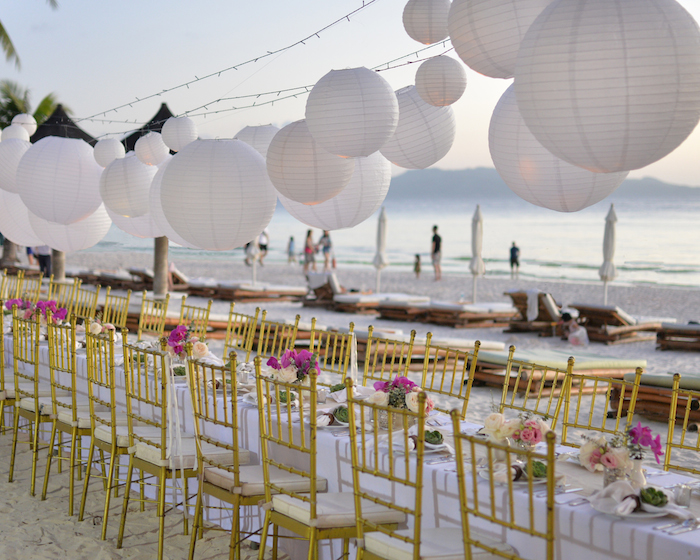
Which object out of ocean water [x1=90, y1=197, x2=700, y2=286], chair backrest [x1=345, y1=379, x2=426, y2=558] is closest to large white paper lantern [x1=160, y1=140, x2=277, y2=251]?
→ chair backrest [x1=345, y1=379, x2=426, y2=558]

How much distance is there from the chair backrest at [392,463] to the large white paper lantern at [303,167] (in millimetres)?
1090

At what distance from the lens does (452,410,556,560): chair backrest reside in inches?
81.7

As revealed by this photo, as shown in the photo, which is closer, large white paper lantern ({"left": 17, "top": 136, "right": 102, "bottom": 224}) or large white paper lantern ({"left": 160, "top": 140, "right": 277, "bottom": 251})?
large white paper lantern ({"left": 160, "top": 140, "right": 277, "bottom": 251})

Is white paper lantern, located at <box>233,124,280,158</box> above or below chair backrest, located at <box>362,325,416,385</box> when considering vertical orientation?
above

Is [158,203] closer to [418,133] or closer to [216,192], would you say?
[216,192]

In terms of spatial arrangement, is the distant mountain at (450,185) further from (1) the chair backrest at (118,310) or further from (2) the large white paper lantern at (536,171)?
(2) the large white paper lantern at (536,171)

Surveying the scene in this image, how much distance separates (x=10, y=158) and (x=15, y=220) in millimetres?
1049

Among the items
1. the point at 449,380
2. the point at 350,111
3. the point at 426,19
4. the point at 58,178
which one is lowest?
the point at 449,380

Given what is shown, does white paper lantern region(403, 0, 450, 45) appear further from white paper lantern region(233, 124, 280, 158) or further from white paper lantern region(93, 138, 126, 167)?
white paper lantern region(93, 138, 126, 167)

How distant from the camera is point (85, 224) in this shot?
223 inches

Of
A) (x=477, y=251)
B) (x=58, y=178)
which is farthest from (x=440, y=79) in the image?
(x=477, y=251)

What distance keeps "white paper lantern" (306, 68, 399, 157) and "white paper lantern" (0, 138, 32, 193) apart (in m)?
3.12

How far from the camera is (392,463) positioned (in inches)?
99.9

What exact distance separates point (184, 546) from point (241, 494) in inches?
29.6
